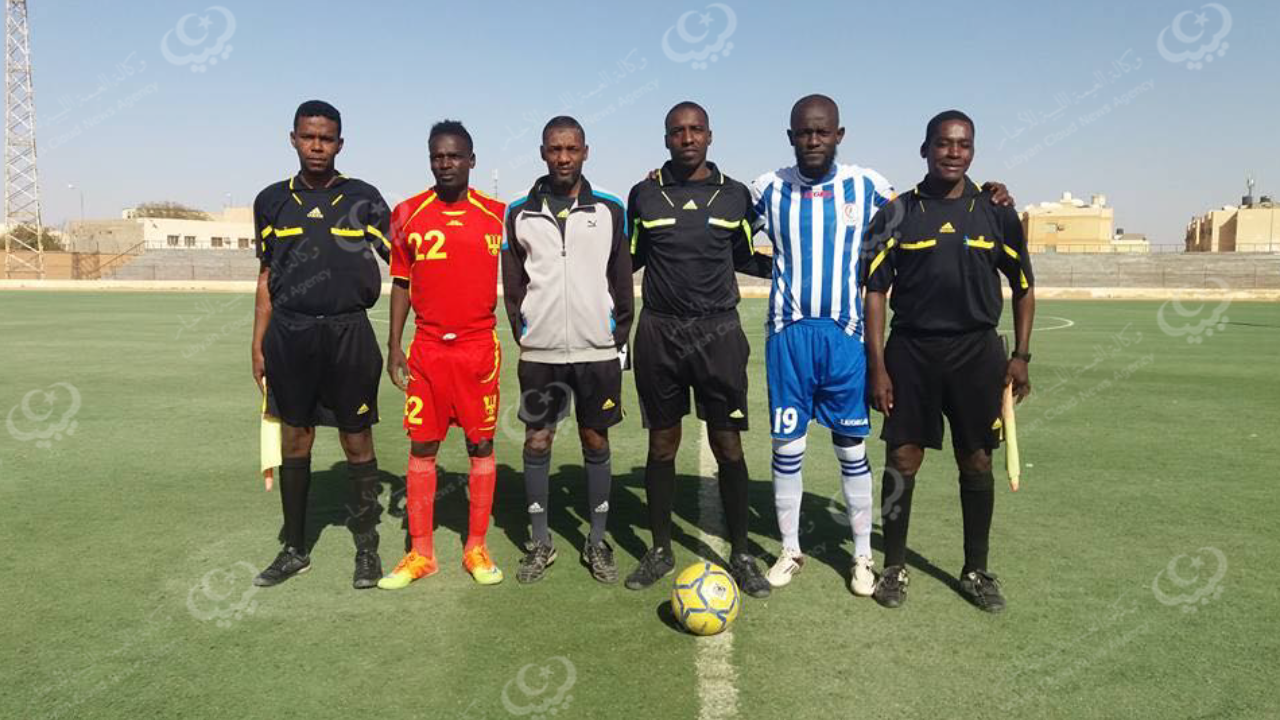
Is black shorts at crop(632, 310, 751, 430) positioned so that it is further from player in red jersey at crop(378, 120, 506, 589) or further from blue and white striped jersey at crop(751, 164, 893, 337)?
player in red jersey at crop(378, 120, 506, 589)

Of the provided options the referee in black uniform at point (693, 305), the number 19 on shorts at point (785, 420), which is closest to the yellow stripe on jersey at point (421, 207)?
the referee in black uniform at point (693, 305)

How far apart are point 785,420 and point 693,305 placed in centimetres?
80

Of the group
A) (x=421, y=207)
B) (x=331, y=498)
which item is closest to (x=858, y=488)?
(x=421, y=207)

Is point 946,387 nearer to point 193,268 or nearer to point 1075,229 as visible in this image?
point 193,268

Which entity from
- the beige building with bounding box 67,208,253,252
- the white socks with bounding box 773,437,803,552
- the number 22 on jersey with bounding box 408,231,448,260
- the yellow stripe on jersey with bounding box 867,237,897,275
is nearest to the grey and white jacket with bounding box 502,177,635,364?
the number 22 on jersey with bounding box 408,231,448,260

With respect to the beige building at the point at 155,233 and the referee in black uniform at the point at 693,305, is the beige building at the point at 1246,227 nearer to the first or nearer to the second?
the referee in black uniform at the point at 693,305

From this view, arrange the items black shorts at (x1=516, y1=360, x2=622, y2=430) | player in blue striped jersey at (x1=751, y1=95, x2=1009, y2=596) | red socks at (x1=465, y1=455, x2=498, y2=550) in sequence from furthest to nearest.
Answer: red socks at (x1=465, y1=455, x2=498, y2=550)
black shorts at (x1=516, y1=360, x2=622, y2=430)
player in blue striped jersey at (x1=751, y1=95, x2=1009, y2=596)

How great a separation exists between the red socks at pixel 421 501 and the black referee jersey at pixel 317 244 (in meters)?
0.93

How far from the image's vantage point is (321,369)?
438 centimetres

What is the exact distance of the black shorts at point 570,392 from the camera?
14.7 feet

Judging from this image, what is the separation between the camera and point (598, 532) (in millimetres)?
4648

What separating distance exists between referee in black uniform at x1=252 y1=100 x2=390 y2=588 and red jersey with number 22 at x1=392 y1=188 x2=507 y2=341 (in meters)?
0.18

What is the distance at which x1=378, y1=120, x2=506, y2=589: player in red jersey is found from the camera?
4.33m

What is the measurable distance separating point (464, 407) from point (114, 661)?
1898mm
